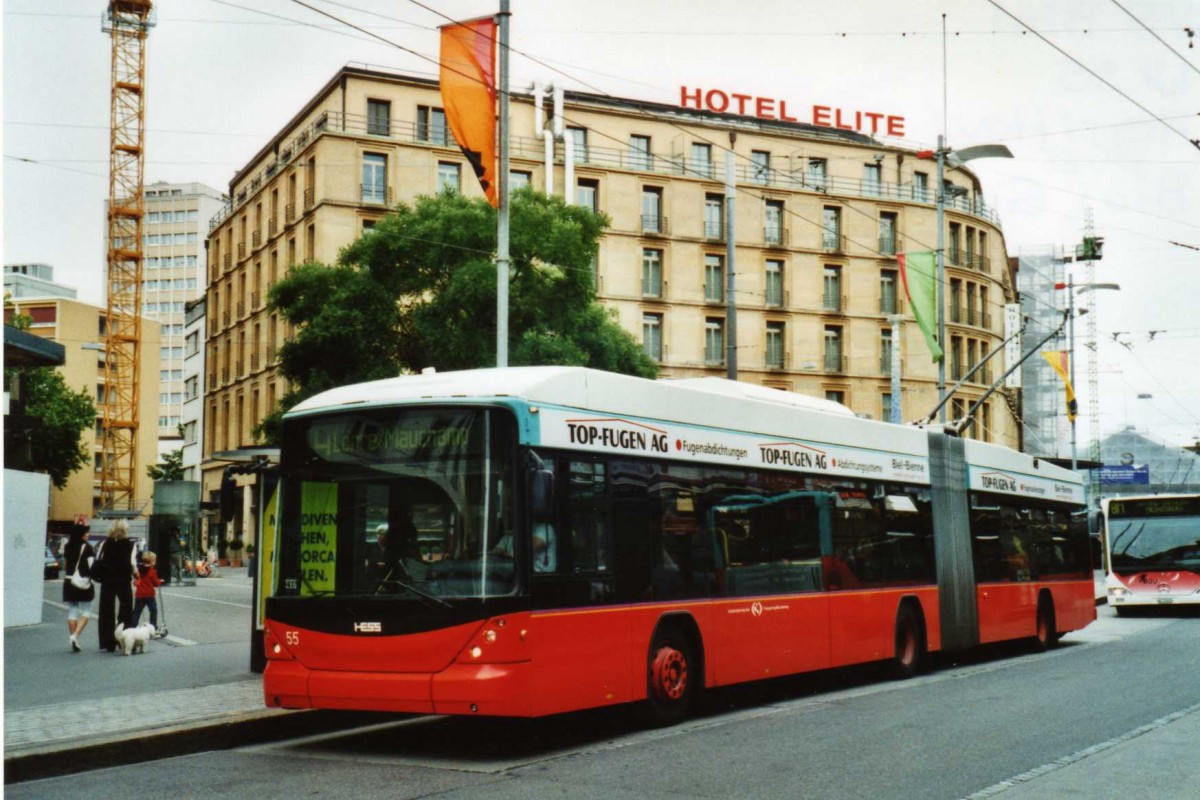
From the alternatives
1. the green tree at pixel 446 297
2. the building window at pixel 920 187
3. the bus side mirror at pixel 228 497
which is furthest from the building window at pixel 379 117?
the bus side mirror at pixel 228 497

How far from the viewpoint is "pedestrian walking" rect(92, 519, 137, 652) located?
17453 millimetres

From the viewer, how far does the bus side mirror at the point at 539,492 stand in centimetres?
942

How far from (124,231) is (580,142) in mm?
42035

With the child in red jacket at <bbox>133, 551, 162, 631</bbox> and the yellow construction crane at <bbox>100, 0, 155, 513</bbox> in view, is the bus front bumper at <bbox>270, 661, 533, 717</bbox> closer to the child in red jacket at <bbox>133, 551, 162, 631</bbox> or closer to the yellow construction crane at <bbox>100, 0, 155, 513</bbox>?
the child in red jacket at <bbox>133, 551, 162, 631</bbox>

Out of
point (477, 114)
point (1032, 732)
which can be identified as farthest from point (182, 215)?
point (1032, 732)

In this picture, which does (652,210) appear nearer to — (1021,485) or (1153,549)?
(1153,549)

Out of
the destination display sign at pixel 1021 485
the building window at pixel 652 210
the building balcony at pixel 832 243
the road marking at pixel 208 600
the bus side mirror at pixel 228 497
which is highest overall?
the building window at pixel 652 210

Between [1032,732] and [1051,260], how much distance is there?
72383 millimetres

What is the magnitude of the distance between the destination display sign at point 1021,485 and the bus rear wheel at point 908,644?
2798 mm

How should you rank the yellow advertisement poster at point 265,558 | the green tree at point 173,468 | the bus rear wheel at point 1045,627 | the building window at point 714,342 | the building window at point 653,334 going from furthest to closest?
1. the green tree at point 173,468
2. the building window at point 714,342
3. the building window at point 653,334
4. the bus rear wheel at point 1045,627
5. the yellow advertisement poster at point 265,558

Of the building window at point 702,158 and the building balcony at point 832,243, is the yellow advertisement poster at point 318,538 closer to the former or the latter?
the building window at point 702,158

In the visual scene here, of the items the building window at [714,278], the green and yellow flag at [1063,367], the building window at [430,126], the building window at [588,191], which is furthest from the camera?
the building window at [714,278]

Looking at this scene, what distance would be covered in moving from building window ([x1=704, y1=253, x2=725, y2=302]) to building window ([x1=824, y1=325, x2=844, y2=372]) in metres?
5.82

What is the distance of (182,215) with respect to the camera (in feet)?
465
